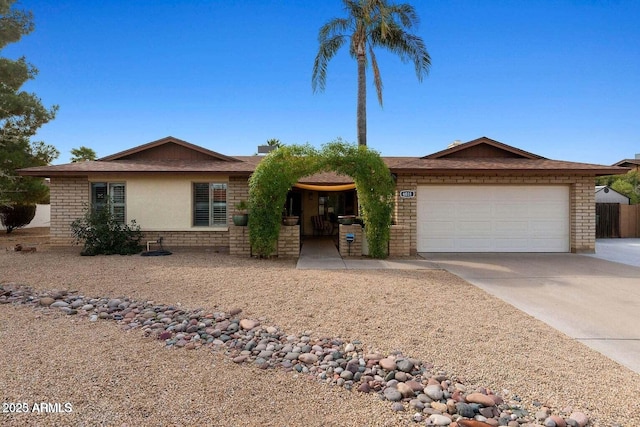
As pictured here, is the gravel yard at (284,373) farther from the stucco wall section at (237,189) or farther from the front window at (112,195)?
the front window at (112,195)

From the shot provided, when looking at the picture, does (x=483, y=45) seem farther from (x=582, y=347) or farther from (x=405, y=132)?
(x=582, y=347)

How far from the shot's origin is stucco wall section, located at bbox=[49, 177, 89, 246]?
12.2m

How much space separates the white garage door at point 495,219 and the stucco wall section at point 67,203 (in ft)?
39.5

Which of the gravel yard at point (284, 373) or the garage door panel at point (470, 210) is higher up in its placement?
the garage door panel at point (470, 210)

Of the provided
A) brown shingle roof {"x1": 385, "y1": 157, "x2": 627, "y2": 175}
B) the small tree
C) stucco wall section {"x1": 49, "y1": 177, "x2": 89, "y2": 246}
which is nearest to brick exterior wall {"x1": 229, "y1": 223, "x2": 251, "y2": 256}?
brown shingle roof {"x1": 385, "y1": 157, "x2": 627, "y2": 175}

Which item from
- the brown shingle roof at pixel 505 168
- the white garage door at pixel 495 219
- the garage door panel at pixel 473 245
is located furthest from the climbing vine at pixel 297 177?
the garage door panel at pixel 473 245

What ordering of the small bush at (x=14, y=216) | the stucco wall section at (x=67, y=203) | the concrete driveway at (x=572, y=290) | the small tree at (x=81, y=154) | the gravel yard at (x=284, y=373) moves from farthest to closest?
the small tree at (x=81, y=154)
the small bush at (x=14, y=216)
the stucco wall section at (x=67, y=203)
the concrete driveway at (x=572, y=290)
the gravel yard at (x=284, y=373)

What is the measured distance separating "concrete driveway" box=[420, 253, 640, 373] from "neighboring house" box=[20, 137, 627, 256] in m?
0.84

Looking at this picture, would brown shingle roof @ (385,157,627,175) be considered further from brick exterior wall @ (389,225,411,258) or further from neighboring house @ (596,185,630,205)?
neighboring house @ (596,185,630,205)

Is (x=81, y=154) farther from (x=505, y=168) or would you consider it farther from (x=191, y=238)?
(x=505, y=168)

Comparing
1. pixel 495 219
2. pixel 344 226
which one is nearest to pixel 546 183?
pixel 495 219

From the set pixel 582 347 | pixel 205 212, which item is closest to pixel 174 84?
pixel 205 212

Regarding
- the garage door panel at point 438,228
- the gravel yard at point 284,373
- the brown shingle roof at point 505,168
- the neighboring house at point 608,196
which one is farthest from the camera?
the neighboring house at point 608,196

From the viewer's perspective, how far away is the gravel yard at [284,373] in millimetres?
2682
